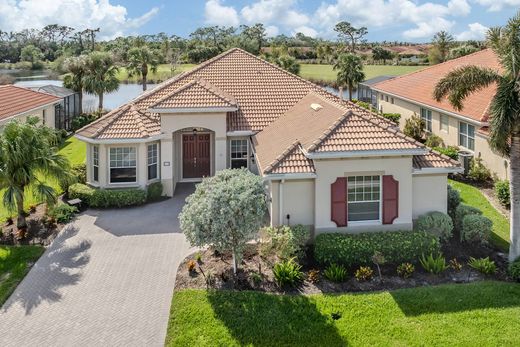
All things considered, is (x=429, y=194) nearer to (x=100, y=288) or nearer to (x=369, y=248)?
(x=369, y=248)

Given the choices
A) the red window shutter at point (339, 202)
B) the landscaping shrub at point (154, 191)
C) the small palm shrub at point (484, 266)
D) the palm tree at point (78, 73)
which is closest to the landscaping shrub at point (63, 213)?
the landscaping shrub at point (154, 191)

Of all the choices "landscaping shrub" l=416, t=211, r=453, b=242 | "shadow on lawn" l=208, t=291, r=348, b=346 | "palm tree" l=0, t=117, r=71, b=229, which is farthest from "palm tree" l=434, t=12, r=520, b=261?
"palm tree" l=0, t=117, r=71, b=229

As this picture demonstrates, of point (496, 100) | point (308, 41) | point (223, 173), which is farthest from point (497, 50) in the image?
point (308, 41)

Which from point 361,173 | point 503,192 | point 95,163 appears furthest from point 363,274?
point 95,163

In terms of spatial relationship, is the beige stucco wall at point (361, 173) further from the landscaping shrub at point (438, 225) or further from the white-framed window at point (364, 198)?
the landscaping shrub at point (438, 225)

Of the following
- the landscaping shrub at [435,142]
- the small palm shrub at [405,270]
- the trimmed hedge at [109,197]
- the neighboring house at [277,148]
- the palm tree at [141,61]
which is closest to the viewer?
the small palm shrub at [405,270]
